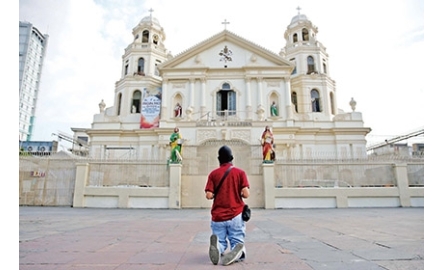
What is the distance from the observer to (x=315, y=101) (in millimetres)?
27969

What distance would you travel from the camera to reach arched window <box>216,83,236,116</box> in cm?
2530

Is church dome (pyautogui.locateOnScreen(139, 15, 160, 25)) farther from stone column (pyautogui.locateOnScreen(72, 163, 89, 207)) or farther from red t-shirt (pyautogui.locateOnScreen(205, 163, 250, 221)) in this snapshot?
red t-shirt (pyautogui.locateOnScreen(205, 163, 250, 221))

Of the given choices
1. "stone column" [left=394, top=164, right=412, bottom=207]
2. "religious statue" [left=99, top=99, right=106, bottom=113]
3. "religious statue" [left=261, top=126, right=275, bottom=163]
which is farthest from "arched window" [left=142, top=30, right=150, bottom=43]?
"stone column" [left=394, top=164, right=412, bottom=207]

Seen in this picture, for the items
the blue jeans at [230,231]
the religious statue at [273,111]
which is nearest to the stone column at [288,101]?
the religious statue at [273,111]

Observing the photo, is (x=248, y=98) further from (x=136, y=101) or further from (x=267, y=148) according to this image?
(x=267, y=148)

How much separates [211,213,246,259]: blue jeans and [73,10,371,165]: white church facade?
1888 centimetres

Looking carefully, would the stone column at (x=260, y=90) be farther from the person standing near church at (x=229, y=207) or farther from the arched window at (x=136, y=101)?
the person standing near church at (x=229, y=207)

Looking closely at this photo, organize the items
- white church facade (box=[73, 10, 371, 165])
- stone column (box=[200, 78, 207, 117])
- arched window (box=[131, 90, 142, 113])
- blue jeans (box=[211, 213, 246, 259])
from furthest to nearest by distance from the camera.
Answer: arched window (box=[131, 90, 142, 113])
stone column (box=[200, 78, 207, 117])
white church facade (box=[73, 10, 371, 165])
blue jeans (box=[211, 213, 246, 259])

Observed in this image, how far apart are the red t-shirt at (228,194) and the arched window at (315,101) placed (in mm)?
26138

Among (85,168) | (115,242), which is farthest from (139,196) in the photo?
(115,242)

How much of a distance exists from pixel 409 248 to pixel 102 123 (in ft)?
85.6

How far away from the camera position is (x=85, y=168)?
38.3 ft
